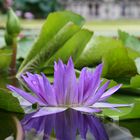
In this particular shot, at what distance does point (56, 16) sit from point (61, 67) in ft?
0.90

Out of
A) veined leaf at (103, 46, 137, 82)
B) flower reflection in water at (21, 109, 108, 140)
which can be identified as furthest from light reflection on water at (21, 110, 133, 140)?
veined leaf at (103, 46, 137, 82)

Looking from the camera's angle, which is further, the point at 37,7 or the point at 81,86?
the point at 37,7

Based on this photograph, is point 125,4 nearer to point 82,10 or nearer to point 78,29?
point 82,10

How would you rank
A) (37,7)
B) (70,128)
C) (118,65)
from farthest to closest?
1. (37,7)
2. (118,65)
3. (70,128)

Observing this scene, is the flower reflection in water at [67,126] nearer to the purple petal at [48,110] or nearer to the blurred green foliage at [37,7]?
the purple petal at [48,110]

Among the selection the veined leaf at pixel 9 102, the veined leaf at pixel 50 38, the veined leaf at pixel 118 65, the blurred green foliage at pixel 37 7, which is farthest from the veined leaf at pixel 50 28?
the blurred green foliage at pixel 37 7

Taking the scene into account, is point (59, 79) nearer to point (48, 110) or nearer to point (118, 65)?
point (48, 110)

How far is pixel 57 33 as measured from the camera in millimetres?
853

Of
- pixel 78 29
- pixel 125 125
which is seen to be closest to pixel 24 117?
pixel 125 125

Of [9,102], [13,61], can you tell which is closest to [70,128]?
[9,102]

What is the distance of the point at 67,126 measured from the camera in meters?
0.57

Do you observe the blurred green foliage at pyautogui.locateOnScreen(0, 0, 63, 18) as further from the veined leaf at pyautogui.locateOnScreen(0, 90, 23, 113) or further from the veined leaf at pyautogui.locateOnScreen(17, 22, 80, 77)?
the veined leaf at pyautogui.locateOnScreen(0, 90, 23, 113)

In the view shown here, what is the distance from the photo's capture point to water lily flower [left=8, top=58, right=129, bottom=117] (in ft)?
1.95

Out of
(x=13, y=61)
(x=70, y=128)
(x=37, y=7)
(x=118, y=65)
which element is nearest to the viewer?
(x=70, y=128)
